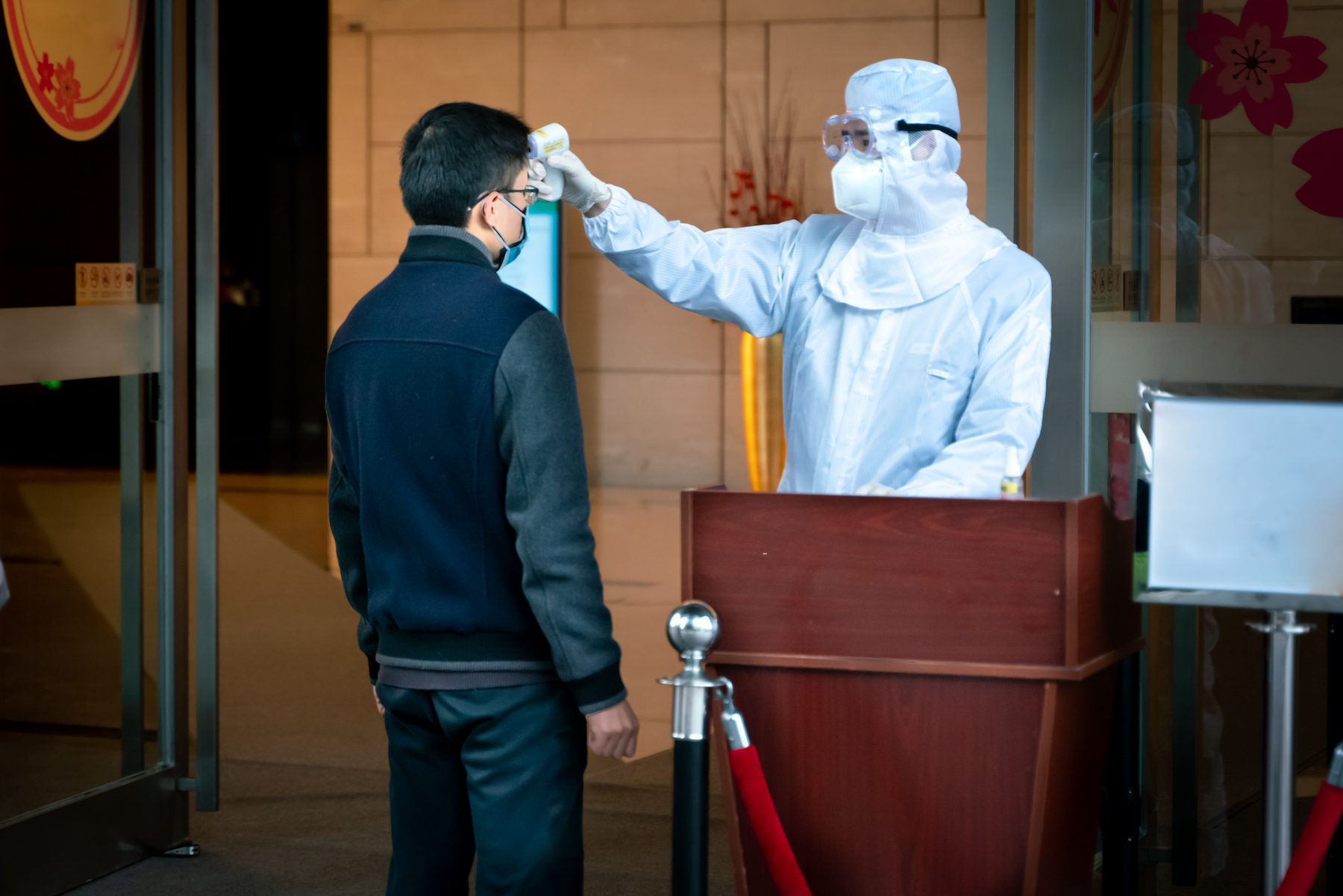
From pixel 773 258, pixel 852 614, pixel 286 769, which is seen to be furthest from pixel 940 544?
pixel 286 769

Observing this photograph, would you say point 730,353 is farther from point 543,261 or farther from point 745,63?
point 745,63

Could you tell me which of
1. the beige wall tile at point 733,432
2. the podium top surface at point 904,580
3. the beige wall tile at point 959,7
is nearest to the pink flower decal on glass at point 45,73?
the podium top surface at point 904,580

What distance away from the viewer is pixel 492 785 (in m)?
1.76

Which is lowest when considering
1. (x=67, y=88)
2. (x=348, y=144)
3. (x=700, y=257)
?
(x=700, y=257)

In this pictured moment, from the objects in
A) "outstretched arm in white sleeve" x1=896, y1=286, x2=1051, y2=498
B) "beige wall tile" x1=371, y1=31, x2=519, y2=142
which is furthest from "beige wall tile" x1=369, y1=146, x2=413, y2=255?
"outstretched arm in white sleeve" x1=896, y1=286, x2=1051, y2=498

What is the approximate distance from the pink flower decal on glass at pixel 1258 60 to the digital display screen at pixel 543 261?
5.09 metres

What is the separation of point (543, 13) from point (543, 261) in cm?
136

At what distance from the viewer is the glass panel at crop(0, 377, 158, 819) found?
279cm

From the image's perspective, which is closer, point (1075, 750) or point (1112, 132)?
point (1075, 750)

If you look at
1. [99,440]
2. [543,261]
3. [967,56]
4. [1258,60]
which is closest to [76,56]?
[99,440]

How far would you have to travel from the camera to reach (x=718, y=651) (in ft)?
5.73

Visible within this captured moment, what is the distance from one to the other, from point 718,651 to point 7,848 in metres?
1.71

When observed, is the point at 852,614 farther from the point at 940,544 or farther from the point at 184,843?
the point at 184,843

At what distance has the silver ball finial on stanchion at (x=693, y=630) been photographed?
63.2 inches
